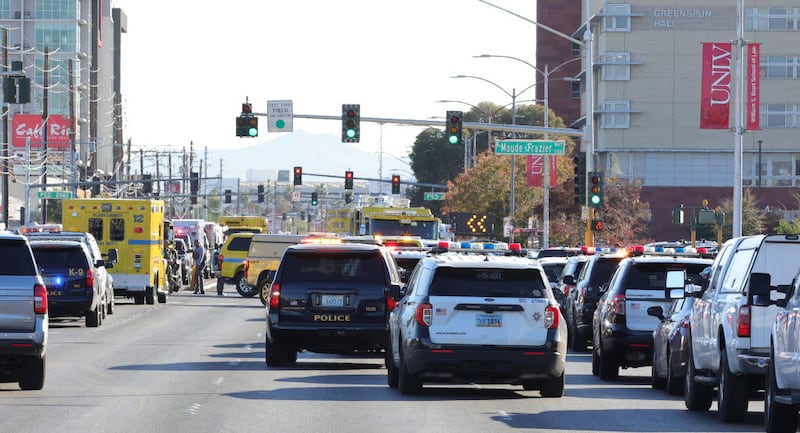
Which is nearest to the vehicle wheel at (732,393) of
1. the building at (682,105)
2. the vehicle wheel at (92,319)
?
the vehicle wheel at (92,319)

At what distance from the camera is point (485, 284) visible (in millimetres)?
18812

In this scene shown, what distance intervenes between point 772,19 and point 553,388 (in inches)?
3696

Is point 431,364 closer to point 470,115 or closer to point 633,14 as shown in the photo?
point 633,14

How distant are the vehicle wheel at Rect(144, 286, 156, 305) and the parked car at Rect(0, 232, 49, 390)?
1097 inches

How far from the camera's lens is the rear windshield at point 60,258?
35.1 metres

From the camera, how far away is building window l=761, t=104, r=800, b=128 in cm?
10906

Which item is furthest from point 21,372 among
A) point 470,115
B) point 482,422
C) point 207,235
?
point 470,115

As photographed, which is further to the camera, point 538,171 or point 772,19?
point 772,19

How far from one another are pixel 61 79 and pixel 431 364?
140 metres

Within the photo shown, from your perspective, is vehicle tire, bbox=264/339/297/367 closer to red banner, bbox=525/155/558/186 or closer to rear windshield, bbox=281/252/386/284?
rear windshield, bbox=281/252/386/284

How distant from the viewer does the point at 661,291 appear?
22.6m

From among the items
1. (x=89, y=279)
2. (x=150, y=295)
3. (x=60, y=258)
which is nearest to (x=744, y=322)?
(x=89, y=279)

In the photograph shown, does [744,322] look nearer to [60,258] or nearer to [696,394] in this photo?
[696,394]

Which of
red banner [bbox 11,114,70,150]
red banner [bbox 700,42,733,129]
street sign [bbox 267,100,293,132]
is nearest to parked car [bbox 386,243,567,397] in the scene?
red banner [bbox 700,42,733,129]
